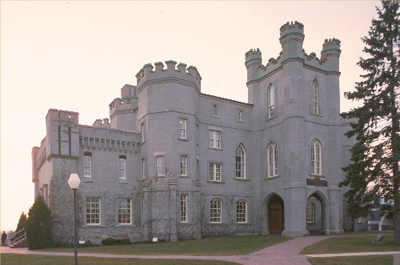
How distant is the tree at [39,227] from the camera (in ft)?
94.5

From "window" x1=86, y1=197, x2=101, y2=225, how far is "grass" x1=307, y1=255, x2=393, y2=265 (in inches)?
746

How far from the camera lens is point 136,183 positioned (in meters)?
34.8

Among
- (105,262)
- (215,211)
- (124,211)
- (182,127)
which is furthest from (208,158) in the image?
(105,262)

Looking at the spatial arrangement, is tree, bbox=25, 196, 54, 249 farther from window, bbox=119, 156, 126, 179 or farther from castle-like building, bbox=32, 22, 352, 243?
window, bbox=119, 156, 126, 179

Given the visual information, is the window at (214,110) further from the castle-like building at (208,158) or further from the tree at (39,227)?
the tree at (39,227)

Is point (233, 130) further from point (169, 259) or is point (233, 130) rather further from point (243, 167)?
point (169, 259)

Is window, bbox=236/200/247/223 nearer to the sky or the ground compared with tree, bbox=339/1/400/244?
nearer to the ground

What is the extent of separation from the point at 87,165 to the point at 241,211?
13.9 meters

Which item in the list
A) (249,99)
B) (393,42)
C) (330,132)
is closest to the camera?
(393,42)

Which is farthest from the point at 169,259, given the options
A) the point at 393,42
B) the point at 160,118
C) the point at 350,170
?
the point at 393,42

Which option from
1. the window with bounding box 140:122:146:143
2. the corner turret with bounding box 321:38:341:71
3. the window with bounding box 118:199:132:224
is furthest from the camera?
the corner turret with bounding box 321:38:341:71

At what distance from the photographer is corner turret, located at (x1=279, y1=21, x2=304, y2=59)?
35.3 meters

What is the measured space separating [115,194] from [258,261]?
1795cm

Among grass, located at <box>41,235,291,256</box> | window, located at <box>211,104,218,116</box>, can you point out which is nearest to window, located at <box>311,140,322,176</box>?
window, located at <box>211,104,218,116</box>
